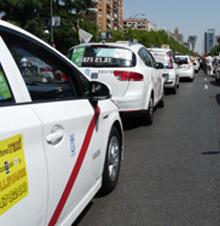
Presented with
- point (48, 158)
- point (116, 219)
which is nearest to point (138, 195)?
point (116, 219)

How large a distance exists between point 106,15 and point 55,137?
13732 cm

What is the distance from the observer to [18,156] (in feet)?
6.08

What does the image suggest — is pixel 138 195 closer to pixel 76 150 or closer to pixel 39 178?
pixel 76 150

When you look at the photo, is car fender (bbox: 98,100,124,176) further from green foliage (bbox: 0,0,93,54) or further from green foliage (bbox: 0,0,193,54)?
green foliage (bbox: 0,0,93,54)

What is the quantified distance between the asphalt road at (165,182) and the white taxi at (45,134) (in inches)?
14.3

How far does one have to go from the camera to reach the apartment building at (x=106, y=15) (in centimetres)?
13300

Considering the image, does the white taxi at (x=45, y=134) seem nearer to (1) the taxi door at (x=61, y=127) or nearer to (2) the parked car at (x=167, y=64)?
(1) the taxi door at (x=61, y=127)

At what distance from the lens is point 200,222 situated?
3.12m

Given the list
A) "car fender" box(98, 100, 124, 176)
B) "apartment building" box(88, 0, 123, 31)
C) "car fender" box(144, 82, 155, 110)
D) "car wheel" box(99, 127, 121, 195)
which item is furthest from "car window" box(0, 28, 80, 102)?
"apartment building" box(88, 0, 123, 31)

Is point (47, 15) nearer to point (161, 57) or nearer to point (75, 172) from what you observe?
point (161, 57)

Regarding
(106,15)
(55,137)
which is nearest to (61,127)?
(55,137)

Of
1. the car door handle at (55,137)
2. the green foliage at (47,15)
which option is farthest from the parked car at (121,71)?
the green foliage at (47,15)

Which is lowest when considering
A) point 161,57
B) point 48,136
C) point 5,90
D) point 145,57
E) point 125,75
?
point 161,57

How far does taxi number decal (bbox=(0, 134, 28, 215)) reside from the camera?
5.71 ft
